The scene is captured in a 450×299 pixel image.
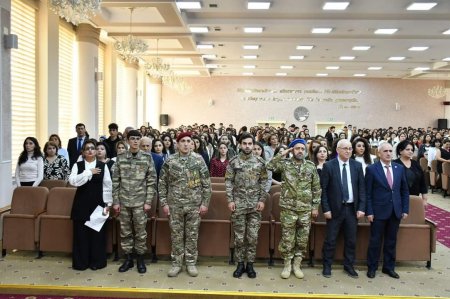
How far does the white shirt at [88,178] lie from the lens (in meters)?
5.13

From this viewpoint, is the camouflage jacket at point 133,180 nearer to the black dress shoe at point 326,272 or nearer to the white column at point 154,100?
the black dress shoe at point 326,272

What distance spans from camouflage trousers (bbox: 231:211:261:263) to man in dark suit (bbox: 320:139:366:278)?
85cm

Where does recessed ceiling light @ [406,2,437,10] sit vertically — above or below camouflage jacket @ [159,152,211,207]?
above

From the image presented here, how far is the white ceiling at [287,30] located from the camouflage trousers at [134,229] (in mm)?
6326

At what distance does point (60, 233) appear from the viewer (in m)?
5.56

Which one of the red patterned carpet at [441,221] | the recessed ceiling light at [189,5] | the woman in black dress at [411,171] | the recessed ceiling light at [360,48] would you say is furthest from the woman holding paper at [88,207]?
the recessed ceiling light at [360,48]

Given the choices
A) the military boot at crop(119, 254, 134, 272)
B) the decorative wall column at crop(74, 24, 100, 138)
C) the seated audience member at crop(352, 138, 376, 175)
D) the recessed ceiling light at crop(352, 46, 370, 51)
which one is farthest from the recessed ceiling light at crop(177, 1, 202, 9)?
the recessed ceiling light at crop(352, 46, 370, 51)

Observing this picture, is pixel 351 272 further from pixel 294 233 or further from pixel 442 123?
pixel 442 123

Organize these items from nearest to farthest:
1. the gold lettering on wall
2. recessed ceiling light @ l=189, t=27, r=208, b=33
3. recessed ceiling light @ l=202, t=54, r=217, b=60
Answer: recessed ceiling light @ l=189, t=27, r=208, b=33, recessed ceiling light @ l=202, t=54, r=217, b=60, the gold lettering on wall

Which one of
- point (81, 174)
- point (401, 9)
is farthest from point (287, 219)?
point (401, 9)

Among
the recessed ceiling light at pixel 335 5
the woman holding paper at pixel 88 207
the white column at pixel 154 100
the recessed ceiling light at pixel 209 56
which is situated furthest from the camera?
the white column at pixel 154 100

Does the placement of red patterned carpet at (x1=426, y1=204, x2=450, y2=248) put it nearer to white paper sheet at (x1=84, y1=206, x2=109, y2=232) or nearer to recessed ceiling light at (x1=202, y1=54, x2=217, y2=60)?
white paper sheet at (x1=84, y1=206, x2=109, y2=232)

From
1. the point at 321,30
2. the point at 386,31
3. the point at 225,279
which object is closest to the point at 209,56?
the point at 321,30

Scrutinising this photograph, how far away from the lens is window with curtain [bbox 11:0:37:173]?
9547 millimetres
